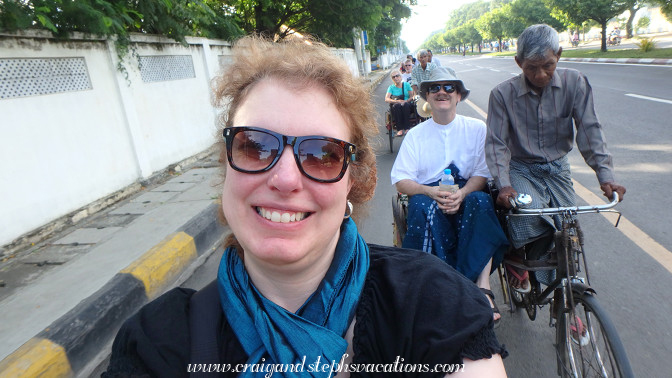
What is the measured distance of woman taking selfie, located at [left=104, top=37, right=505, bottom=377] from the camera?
1.15 metres

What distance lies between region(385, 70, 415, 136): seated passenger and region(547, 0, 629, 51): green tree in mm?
26311

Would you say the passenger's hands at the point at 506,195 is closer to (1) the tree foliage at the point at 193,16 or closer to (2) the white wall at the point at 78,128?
(1) the tree foliage at the point at 193,16

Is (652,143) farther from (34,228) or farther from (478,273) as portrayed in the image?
(34,228)

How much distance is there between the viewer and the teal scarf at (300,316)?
1.19m

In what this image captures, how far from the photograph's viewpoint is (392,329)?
121 centimetres

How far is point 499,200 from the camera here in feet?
7.61

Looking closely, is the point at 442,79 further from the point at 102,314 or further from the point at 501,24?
the point at 501,24

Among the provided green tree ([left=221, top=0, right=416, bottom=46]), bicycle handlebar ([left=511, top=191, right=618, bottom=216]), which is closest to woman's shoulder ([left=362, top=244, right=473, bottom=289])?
bicycle handlebar ([left=511, top=191, right=618, bottom=216])

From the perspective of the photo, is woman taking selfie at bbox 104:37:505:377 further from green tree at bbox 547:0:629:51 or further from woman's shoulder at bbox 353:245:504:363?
green tree at bbox 547:0:629:51

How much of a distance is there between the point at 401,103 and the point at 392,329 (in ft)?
24.1

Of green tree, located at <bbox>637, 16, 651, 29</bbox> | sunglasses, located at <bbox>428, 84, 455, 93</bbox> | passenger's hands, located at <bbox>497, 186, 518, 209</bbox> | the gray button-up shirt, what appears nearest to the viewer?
passenger's hands, located at <bbox>497, 186, 518, 209</bbox>

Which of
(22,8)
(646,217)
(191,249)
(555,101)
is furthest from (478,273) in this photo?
(22,8)

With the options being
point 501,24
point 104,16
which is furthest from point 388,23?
point 501,24

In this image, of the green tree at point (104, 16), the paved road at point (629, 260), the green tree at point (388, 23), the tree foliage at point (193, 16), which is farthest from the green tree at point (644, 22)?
the green tree at point (104, 16)
